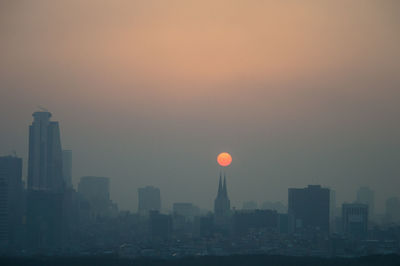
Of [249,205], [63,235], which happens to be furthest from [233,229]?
[249,205]

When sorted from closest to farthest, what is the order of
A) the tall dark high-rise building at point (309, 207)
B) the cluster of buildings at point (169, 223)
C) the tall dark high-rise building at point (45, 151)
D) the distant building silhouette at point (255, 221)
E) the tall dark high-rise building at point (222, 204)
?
the cluster of buildings at point (169, 223) < the distant building silhouette at point (255, 221) < the tall dark high-rise building at point (309, 207) < the tall dark high-rise building at point (222, 204) < the tall dark high-rise building at point (45, 151)

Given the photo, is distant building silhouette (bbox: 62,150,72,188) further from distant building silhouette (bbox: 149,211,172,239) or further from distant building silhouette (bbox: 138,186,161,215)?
distant building silhouette (bbox: 149,211,172,239)

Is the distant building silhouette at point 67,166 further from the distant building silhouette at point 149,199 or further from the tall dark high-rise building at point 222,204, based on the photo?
the tall dark high-rise building at point 222,204

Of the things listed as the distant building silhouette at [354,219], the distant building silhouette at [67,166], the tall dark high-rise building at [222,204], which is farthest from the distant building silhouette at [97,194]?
the distant building silhouette at [354,219]

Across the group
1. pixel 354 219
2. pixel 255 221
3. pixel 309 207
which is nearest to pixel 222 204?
pixel 309 207

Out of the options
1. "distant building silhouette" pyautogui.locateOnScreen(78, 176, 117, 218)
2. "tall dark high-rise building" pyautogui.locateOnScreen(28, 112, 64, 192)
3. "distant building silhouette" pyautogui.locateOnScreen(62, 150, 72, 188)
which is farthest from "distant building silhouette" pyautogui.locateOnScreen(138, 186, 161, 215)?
"tall dark high-rise building" pyautogui.locateOnScreen(28, 112, 64, 192)

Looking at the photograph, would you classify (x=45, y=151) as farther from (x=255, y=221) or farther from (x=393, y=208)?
(x=393, y=208)
